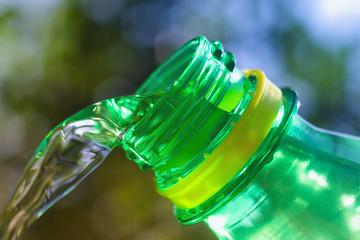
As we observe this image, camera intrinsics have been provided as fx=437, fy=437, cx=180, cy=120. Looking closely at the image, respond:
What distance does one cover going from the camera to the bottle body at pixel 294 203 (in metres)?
0.23

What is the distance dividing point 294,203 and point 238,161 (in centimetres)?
4

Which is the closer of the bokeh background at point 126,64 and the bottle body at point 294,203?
the bottle body at point 294,203

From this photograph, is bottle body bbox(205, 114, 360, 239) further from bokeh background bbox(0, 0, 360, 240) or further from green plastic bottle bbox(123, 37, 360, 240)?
bokeh background bbox(0, 0, 360, 240)

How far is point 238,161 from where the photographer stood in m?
0.23

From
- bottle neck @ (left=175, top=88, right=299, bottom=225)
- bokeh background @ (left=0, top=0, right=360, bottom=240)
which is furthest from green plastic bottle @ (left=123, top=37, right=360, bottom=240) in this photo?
bokeh background @ (left=0, top=0, right=360, bottom=240)

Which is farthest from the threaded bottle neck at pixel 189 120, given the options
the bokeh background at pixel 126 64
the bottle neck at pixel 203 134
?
the bokeh background at pixel 126 64

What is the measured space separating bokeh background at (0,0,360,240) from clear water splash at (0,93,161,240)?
0.82 meters

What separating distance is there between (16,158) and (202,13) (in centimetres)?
63

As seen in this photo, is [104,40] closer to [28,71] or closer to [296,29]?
[28,71]

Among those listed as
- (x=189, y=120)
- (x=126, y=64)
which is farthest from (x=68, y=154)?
(x=126, y=64)

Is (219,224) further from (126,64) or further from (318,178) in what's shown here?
(126,64)

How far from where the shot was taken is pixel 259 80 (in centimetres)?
25

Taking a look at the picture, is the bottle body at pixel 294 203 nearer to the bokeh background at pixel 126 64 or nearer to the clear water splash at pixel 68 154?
the clear water splash at pixel 68 154

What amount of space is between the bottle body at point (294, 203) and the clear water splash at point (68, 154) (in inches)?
2.9
